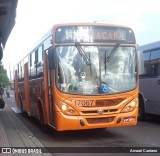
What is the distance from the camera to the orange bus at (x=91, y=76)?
1037 cm

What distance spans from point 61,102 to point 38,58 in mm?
3455

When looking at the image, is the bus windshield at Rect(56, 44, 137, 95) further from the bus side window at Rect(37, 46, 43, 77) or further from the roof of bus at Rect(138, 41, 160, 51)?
the roof of bus at Rect(138, 41, 160, 51)

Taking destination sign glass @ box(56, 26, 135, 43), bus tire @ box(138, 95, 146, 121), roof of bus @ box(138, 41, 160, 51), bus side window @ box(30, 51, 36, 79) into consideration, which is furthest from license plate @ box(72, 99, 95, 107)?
bus tire @ box(138, 95, 146, 121)

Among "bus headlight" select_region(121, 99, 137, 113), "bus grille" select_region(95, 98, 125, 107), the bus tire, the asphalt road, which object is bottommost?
the asphalt road

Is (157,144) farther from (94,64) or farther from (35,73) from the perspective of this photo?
(35,73)

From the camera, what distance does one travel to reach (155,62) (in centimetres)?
1502

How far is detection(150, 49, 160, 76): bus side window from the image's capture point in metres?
14.7

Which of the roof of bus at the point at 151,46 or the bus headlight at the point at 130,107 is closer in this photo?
the bus headlight at the point at 130,107

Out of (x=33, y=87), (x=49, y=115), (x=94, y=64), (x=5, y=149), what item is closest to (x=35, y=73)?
(x=33, y=87)

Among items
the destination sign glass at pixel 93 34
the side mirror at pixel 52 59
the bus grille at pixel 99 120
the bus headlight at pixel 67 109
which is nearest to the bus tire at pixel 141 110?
the destination sign glass at pixel 93 34

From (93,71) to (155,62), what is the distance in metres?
5.12

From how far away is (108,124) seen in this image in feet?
34.6

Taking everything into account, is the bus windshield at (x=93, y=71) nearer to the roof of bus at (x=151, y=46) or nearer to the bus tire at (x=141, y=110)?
the roof of bus at (x=151, y=46)

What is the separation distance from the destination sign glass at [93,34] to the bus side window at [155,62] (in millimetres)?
3731
